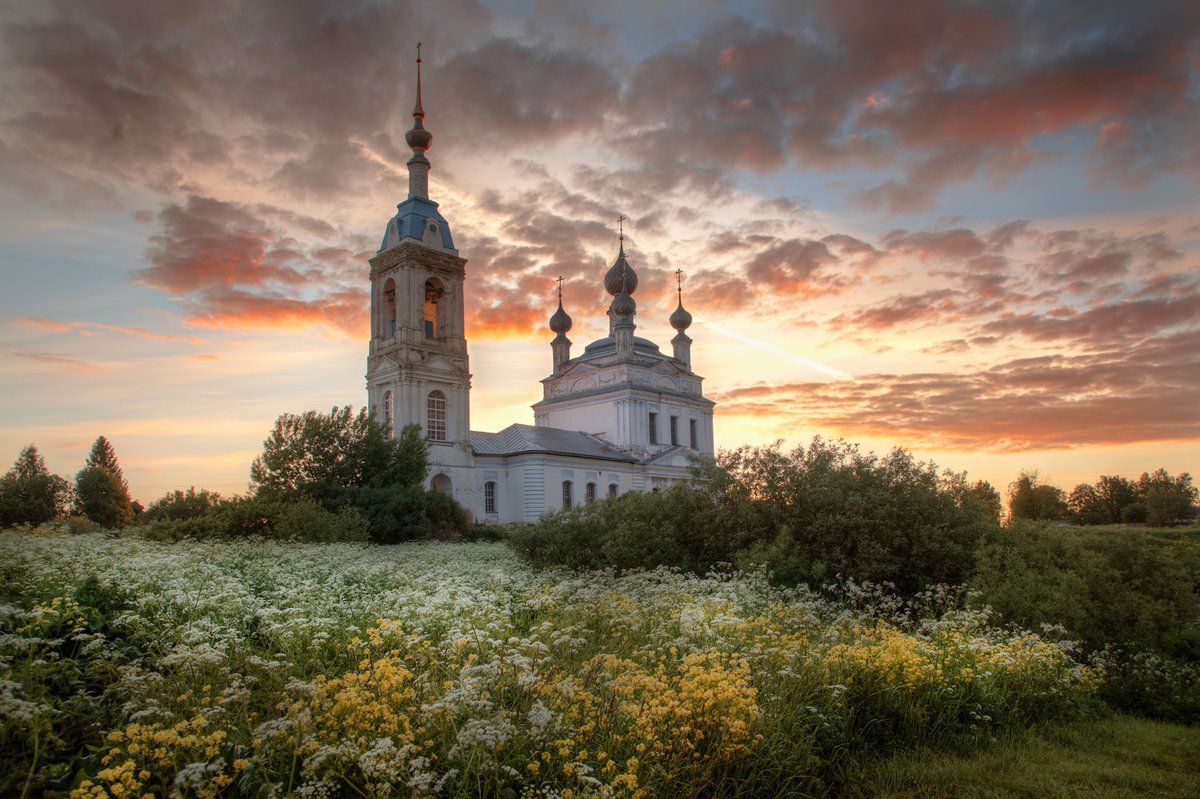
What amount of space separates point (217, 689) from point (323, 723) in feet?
3.81

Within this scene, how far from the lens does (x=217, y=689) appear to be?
5.74 meters

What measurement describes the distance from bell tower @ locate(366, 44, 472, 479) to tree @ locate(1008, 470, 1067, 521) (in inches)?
1756

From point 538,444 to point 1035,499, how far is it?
41410 millimetres

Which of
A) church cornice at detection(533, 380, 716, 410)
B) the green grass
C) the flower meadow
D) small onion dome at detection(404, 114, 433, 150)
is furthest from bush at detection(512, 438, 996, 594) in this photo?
church cornice at detection(533, 380, 716, 410)

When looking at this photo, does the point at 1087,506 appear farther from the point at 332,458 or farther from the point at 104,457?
the point at 104,457

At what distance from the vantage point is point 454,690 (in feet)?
17.0

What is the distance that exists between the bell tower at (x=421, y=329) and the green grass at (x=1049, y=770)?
34.3 metres

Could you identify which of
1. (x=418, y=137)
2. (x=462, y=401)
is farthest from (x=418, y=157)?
(x=462, y=401)

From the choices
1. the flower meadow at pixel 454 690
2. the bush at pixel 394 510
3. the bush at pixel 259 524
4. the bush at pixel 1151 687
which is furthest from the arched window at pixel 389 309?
the bush at pixel 1151 687

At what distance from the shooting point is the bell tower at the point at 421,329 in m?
39.5

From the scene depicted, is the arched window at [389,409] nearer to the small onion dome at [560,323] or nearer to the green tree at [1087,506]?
the small onion dome at [560,323]

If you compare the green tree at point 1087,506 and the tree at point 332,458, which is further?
the green tree at point 1087,506

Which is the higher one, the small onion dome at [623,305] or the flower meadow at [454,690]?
the small onion dome at [623,305]

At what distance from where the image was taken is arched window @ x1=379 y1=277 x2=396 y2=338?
41406 mm
